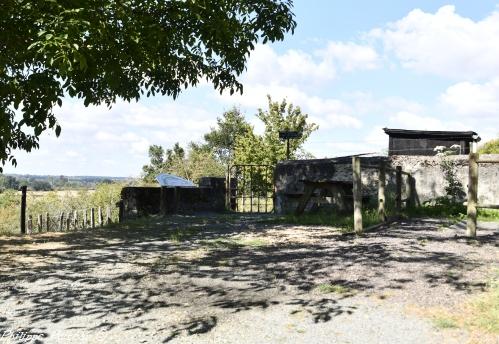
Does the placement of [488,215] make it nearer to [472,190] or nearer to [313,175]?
[472,190]

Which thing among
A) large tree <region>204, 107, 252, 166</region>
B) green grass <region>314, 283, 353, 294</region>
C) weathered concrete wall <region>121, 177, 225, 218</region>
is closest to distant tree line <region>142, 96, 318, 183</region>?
large tree <region>204, 107, 252, 166</region>

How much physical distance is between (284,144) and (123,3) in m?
30.2

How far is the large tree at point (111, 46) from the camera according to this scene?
5562 millimetres

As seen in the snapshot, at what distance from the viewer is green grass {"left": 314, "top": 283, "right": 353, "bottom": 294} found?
5348 millimetres

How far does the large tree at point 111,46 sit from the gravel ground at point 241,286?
199cm

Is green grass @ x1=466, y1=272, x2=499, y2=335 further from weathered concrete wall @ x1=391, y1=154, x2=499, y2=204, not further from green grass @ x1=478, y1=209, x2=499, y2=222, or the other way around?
weathered concrete wall @ x1=391, y1=154, x2=499, y2=204

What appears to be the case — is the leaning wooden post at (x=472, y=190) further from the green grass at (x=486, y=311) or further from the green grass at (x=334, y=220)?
the green grass at (x=486, y=311)

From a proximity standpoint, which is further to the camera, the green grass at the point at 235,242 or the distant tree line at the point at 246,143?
the distant tree line at the point at 246,143

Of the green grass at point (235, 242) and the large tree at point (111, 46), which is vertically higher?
the large tree at point (111, 46)

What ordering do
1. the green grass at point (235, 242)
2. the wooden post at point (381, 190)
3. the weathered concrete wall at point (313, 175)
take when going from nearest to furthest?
the green grass at point (235, 242) → the wooden post at point (381, 190) → the weathered concrete wall at point (313, 175)

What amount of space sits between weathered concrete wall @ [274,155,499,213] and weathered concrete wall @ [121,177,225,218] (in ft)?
8.54

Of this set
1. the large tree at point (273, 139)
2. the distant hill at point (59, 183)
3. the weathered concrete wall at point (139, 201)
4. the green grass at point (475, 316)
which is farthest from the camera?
the distant hill at point (59, 183)

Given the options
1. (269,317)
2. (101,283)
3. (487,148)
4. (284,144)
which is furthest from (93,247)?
(487,148)

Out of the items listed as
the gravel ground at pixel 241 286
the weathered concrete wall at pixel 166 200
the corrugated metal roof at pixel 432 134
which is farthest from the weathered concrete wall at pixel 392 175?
the corrugated metal roof at pixel 432 134
